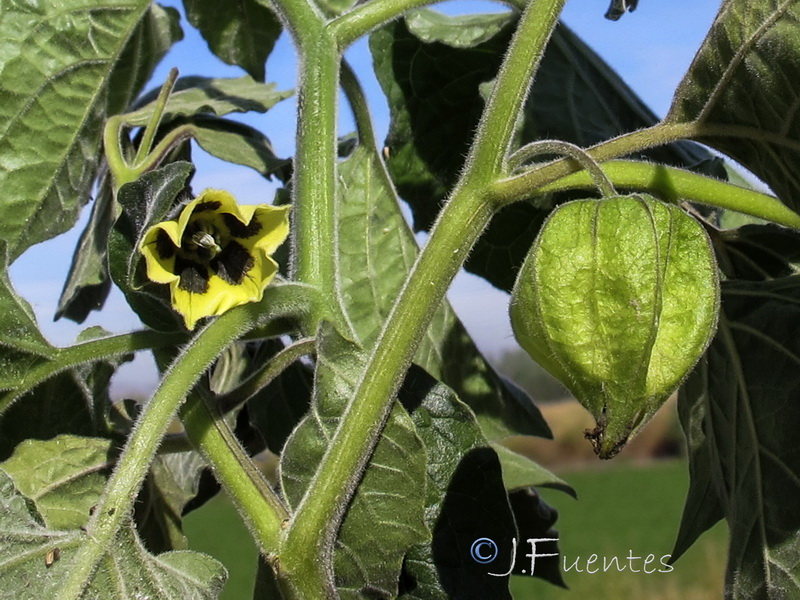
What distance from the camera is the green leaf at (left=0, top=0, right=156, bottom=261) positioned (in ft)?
2.76

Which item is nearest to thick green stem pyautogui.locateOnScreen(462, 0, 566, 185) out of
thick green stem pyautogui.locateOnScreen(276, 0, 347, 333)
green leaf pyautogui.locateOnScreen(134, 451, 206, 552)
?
thick green stem pyautogui.locateOnScreen(276, 0, 347, 333)

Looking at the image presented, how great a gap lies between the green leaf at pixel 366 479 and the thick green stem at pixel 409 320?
27 mm

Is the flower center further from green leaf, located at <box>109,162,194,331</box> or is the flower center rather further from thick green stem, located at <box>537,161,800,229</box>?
thick green stem, located at <box>537,161,800,229</box>

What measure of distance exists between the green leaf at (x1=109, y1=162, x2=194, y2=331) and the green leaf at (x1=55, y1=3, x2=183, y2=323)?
0.34 meters

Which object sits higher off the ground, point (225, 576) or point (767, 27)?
point (767, 27)

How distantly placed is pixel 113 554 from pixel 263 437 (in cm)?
36

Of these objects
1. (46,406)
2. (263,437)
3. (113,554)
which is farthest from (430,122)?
(113,554)

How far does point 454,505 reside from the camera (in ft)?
2.44

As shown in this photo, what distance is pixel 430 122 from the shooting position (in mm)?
1078

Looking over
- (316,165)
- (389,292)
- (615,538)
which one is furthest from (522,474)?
(615,538)

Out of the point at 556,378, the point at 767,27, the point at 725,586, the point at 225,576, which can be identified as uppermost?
the point at 767,27

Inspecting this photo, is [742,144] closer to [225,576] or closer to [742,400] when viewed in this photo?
[742,400]

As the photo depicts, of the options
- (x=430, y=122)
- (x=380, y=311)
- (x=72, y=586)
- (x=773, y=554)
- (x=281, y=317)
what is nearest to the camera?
(x=72, y=586)

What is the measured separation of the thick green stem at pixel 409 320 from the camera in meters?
0.60
